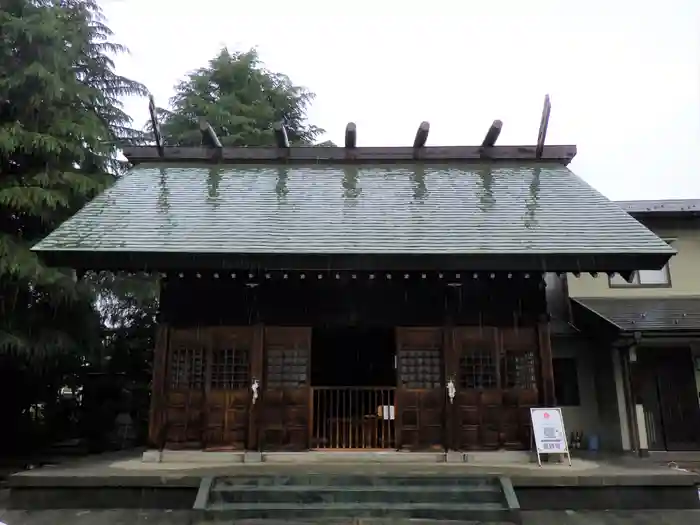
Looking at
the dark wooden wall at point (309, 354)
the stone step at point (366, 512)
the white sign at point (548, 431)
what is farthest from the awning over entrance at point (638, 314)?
the stone step at point (366, 512)

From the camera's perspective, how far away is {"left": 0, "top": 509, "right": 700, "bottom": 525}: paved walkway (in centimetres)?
634

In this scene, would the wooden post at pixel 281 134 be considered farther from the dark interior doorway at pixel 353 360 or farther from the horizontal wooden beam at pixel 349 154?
the dark interior doorway at pixel 353 360

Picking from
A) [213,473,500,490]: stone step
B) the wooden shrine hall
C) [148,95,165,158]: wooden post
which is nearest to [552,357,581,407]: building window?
the wooden shrine hall

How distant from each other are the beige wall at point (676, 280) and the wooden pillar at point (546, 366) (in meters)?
4.71

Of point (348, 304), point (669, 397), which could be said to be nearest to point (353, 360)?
point (348, 304)

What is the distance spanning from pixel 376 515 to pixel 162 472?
114 inches

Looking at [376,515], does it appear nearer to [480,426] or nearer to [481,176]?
[480,426]

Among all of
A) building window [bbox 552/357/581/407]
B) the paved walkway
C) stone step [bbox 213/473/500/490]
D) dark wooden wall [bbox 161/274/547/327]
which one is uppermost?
dark wooden wall [bbox 161/274/547/327]

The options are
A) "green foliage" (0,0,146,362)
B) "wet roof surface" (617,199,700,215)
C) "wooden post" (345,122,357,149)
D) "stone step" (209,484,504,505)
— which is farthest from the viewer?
"wet roof surface" (617,199,700,215)

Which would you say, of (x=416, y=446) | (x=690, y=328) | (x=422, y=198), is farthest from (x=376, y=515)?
(x=690, y=328)

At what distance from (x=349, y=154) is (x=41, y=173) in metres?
5.98

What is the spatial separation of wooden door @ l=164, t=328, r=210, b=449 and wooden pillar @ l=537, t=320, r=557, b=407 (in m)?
A: 5.18

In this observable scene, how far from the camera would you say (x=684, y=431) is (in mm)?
11492

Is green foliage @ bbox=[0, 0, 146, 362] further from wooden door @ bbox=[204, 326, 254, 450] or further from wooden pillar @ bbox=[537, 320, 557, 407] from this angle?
wooden pillar @ bbox=[537, 320, 557, 407]
